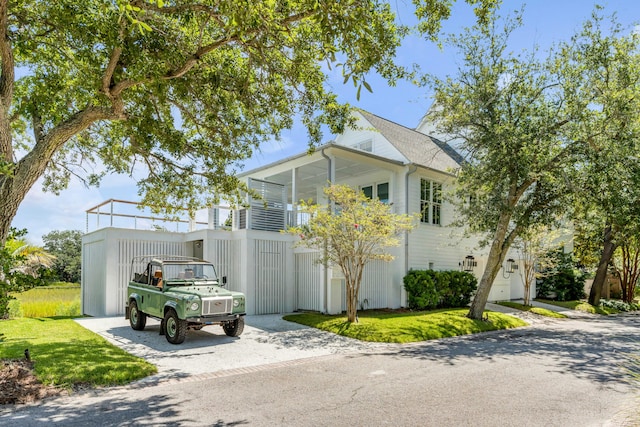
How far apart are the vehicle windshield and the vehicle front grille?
1.51 m

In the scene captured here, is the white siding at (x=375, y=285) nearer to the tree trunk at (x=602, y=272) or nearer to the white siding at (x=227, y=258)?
the white siding at (x=227, y=258)

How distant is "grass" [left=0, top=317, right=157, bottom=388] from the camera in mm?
6645

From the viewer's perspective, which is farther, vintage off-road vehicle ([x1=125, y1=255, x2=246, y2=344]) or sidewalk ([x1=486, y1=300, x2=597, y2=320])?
sidewalk ([x1=486, y1=300, x2=597, y2=320])

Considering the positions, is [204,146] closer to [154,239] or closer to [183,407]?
[154,239]

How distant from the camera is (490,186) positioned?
13602 mm

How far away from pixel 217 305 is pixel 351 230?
13.6 feet

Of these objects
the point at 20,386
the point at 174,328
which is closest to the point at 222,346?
the point at 174,328

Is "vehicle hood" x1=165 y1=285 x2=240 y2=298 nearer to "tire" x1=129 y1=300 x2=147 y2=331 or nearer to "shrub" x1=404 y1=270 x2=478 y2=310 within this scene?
"tire" x1=129 y1=300 x2=147 y2=331

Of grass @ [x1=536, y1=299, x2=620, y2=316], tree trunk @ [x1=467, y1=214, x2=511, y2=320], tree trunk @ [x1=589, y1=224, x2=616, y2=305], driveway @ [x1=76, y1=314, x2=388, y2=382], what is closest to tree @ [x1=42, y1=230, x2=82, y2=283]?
driveway @ [x1=76, y1=314, x2=388, y2=382]

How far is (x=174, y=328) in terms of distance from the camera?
9.58 metres

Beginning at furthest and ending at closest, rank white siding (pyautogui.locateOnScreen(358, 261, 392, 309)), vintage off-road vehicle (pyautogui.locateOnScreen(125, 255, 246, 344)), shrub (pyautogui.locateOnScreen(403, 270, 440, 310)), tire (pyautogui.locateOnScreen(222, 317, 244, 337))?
shrub (pyautogui.locateOnScreen(403, 270, 440, 310))
white siding (pyautogui.locateOnScreen(358, 261, 392, 309))
tire (pyautogui.locateOnScreen(222, 317, 244, 337))
vintage off-road vehicle (pyautogui.locateOnScreen(125, 255, 246, 344))

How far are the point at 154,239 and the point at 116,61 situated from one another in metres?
9.32

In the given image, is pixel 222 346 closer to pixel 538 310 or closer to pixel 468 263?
pixel 468 263

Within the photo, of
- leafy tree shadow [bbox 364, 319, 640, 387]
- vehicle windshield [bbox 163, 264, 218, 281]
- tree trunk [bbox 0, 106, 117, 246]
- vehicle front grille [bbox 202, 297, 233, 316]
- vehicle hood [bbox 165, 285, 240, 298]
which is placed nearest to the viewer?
tree trunk [bbox 0, 106, 117, 246]
